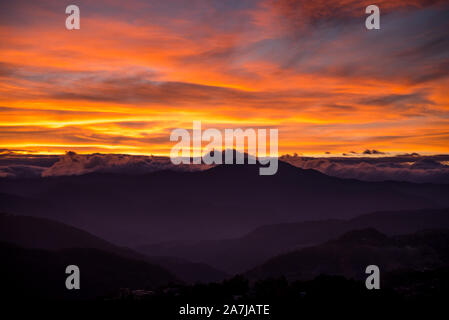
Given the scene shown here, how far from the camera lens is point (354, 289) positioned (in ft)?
365
